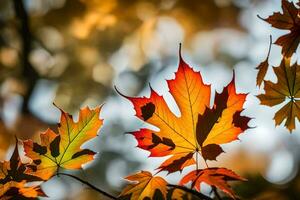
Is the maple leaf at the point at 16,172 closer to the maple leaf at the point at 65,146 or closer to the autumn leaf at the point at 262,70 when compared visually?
the maple leaf at the point at 65,146

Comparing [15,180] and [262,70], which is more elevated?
[262,70]

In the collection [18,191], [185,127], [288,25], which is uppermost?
[288,25]

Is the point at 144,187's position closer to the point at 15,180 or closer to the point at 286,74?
the point at 15,180

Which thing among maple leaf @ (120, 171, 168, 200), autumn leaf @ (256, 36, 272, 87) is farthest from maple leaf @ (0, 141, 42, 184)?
autumn leaf @ (256, 36, 272, 87)

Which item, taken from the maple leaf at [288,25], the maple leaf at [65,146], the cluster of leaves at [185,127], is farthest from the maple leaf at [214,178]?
the maple leaf at [288,25]

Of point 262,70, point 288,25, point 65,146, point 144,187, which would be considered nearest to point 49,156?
point 65,146

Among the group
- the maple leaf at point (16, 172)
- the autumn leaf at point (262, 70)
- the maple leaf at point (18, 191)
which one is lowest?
the maple leaf at point (18, 191)

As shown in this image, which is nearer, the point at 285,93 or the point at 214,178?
the point at 214,178

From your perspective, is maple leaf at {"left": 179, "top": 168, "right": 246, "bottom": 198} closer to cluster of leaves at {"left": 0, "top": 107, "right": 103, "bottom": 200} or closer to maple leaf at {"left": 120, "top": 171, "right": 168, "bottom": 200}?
maple leaf at {"left": 120, "top": 171, "right": 168, "bottom": 200}
